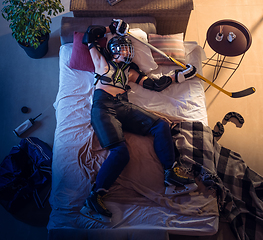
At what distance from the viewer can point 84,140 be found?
1.94 m

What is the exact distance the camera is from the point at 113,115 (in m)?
2.01

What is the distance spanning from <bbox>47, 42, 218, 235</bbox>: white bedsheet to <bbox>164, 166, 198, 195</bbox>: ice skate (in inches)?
6.2

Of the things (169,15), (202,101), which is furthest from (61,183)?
(169,15)

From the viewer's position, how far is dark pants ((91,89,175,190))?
173 centimetres

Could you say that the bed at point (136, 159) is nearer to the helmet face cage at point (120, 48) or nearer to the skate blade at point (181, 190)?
the skate blade at point (181, 190)

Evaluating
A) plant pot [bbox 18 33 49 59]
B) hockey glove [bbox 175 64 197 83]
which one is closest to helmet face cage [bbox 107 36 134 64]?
hockey glove [bbox 175 64 197 83]

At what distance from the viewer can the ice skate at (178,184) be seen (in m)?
1.72

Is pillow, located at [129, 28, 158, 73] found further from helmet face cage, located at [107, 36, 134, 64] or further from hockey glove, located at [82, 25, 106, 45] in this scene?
hockey glove, located at [82, 25, 106, 45]

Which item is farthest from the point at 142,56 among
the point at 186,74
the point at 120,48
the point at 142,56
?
the point at 186,74

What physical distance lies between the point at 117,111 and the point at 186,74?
31.2 inches

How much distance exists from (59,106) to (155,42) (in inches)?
48.4

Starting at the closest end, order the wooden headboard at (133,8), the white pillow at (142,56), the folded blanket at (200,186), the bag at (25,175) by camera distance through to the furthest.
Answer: the folded blanket at (200,186), the bag at (25,175), the white pillow at (142,56), the wooden headboard at (133,8)

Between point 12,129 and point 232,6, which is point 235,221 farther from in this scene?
point 232,6

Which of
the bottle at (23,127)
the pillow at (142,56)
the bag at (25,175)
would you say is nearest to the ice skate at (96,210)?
the bag at (25,175)
